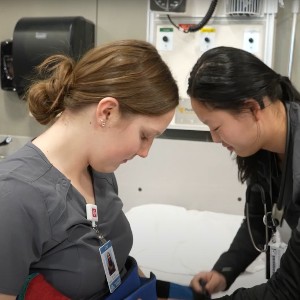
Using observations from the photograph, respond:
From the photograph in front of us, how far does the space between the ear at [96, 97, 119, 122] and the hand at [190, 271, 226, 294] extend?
688mm

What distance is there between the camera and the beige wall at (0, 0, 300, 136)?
2176 millimetres

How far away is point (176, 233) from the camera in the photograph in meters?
1.91

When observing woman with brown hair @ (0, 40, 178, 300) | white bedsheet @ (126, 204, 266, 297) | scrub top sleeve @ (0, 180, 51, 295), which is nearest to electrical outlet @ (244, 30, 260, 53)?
white bedsheet @ (126, 204, 266, 297)

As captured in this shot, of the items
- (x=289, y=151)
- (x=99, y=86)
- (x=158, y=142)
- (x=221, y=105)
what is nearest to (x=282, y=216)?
(x=289, y=151)

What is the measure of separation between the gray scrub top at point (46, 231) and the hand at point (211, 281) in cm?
40

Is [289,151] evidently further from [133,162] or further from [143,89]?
[133,162]

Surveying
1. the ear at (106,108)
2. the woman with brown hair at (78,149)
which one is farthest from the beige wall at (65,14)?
the ear at (106,108)

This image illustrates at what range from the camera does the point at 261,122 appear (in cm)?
116

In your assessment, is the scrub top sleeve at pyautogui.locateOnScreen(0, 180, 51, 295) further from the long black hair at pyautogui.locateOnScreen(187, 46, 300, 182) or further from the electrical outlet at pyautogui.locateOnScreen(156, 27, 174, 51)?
the electrical outlet at pyautogui.locateOnScreen(156, 27, 174, 51)

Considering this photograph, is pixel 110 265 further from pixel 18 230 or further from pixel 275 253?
pixel 275 253

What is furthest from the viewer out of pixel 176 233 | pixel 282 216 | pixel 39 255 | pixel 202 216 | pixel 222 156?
pixel 222 156

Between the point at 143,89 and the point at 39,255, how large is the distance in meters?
0.43

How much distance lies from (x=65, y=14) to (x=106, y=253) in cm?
190

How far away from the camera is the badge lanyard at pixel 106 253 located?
0.98 meters
